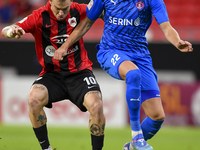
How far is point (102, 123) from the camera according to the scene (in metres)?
5.29

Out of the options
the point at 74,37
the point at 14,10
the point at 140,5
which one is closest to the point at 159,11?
the point at 140,5

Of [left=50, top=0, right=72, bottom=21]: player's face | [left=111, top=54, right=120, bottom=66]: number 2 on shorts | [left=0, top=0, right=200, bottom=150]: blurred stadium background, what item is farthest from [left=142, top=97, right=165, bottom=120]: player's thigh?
[left=0, top=0, right=200, bottom=150]: blurred stadium background

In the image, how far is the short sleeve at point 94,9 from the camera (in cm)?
538

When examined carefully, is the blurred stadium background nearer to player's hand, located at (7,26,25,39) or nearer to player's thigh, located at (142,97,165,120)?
player's thigh, located at (142,97,165,120)

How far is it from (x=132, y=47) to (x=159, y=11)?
23.6 inches

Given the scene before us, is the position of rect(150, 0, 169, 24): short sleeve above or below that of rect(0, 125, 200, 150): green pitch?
above

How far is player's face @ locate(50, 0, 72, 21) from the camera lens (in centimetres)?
530

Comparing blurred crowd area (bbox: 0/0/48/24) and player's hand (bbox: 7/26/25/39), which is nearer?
player's hand (bbox: 7/26/25/39)

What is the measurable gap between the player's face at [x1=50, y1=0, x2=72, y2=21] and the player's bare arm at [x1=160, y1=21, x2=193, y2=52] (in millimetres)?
1353

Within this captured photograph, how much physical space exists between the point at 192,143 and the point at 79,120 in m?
3.79

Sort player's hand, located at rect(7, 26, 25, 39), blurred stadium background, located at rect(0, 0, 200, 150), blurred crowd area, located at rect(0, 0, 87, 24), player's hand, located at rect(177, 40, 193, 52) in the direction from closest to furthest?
player's hand, located at rect(177, 40, 193, 52)
player's hand, located at rect(7, 26, 25, 39)
blurred stadium background, located at rect(0, 0, 200, 150)
blurred crowd area, located at rect(0, 0, 87, 24)

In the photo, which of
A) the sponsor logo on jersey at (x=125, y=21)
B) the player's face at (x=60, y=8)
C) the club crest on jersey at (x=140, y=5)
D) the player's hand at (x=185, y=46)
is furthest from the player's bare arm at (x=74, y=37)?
the player's hand at (x=185, y=46)

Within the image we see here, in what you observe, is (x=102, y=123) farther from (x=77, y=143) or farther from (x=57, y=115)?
(x=57, y=115)

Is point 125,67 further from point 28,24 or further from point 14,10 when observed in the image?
point 14,10
